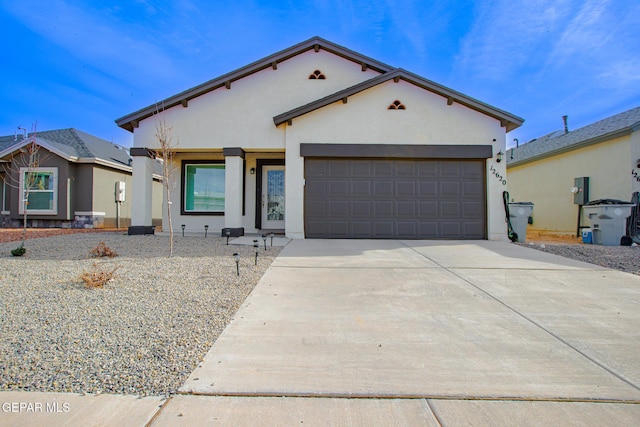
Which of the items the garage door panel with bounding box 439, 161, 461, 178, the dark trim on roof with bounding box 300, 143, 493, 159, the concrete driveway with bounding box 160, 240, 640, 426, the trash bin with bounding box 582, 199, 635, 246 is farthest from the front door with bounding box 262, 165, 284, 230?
the trash bin with bounding box 582, 199, 635, 246

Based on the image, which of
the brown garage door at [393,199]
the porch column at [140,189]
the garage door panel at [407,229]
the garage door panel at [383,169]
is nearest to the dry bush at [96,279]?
the brown garage door at [393,199]

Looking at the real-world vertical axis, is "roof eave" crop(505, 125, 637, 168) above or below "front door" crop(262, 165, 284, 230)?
above

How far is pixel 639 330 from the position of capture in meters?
3.53

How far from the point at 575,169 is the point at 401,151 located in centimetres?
892

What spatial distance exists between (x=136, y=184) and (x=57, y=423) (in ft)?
33.0

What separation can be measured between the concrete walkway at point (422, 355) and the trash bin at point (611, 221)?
19.5 ft

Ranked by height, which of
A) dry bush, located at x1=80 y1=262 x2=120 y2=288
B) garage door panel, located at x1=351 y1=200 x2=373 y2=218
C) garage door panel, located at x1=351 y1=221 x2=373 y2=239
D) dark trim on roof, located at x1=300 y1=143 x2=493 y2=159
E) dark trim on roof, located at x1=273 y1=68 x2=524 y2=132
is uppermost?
dark trim on roof, located at x1=273 y1=68 x2=524 y2=132

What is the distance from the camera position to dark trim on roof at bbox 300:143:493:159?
10133mm

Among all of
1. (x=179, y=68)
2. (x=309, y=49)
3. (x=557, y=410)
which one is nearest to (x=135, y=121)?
(x=179, y=68)

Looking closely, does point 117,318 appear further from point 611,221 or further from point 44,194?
point 44,194

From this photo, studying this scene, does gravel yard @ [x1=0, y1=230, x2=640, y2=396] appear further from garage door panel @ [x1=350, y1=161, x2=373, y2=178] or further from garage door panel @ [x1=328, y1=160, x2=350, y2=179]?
garage door panel @ [x1=350, y1=161, x2=373, y2=178]

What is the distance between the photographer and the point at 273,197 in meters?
12.3

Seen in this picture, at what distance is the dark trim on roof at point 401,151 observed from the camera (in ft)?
33.2

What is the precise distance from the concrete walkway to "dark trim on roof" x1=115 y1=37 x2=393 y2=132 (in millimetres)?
7652
